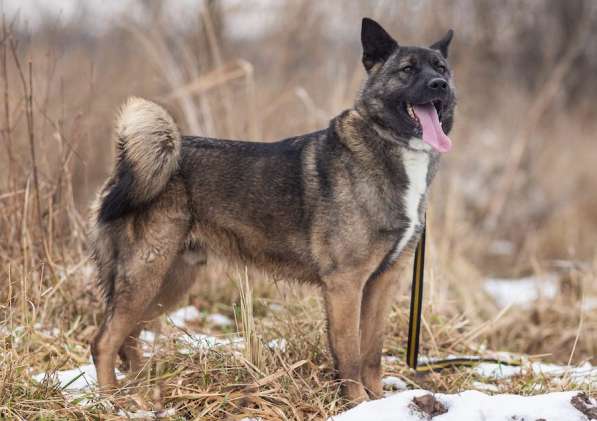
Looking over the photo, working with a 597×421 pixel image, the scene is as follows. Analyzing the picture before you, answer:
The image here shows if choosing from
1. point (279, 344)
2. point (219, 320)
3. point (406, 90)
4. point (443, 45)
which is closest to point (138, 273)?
point (279, 344)

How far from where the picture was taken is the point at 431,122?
3.06 m

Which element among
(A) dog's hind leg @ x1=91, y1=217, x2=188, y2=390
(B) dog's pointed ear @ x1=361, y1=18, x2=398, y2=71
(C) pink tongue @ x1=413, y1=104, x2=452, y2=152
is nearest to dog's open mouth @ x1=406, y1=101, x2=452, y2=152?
(C) pink tongue @ x1=413, y1=104, x2=452, y2=152

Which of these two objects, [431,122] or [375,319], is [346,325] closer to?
[375,319]

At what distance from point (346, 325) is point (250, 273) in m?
0.67

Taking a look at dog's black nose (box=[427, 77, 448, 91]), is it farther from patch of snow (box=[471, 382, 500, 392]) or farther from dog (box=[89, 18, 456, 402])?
patch of snow (box=[471, 382, 500, 392])

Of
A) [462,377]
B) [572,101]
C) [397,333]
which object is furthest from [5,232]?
[572,101]

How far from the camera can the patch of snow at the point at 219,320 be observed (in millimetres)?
4422

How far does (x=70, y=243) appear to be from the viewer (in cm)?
429

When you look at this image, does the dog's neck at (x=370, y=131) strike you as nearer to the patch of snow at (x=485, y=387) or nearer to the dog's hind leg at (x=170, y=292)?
the dog's hind leg at (x=170, y=292)

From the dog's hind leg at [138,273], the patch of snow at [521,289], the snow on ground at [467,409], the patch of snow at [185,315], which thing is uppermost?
the dog's hind leg at [138,273]

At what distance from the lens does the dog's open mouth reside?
2.98 m

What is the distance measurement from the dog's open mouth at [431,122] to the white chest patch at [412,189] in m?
0.13

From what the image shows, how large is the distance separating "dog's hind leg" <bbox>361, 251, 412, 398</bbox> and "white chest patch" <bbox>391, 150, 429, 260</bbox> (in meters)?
0.19

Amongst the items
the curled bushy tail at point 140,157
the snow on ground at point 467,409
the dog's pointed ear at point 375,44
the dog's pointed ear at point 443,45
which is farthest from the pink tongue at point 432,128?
the curled bushy tail at point 140,157
